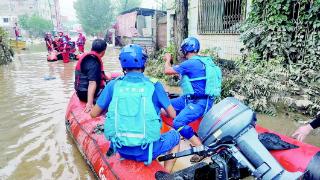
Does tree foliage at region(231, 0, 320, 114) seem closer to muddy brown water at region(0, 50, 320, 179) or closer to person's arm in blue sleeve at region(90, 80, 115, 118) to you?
muddy brown water at region(0, 50, 320, 179)

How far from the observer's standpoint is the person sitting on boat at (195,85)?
372 cm

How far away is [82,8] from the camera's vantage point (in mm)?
46500

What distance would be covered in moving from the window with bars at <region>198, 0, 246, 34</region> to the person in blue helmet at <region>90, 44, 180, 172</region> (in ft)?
21.8

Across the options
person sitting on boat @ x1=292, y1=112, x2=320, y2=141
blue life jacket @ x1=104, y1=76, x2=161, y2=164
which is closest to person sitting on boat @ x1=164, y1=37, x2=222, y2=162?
blue life jacket @ x1=104, y1=76, x2=161, y2=164

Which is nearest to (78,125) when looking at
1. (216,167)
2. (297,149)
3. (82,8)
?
(216,167)

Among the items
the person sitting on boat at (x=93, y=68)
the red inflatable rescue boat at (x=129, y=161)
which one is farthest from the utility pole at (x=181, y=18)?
the red inflatable rescue boat at (x=129, y=161)

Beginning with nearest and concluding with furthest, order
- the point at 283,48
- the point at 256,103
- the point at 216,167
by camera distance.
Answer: the point at 216,167
the point at 256,103
the point at 283,48

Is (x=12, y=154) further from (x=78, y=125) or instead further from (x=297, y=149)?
(x=297, y=149)

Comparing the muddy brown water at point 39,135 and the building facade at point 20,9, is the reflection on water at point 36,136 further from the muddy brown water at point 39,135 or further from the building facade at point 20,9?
the building facade at point 20,9

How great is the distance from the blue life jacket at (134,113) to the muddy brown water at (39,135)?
155cm

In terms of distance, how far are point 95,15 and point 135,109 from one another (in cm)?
4605

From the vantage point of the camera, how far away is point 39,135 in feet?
17.5

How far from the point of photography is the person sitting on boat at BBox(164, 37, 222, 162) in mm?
3725

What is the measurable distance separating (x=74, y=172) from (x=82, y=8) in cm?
4593
